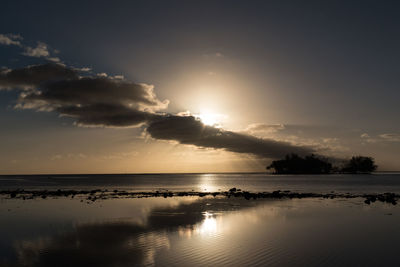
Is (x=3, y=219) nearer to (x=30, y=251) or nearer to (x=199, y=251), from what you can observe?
(x=30, y=251)

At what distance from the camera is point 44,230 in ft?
89.3

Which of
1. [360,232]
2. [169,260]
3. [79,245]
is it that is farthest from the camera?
[360,232]

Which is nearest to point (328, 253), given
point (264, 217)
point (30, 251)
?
point (264, 217)

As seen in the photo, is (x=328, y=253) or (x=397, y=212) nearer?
(x=328, y=253)

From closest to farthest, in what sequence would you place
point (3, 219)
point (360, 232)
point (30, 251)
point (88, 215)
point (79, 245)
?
point (30, 251) < point (79, 245) < point (360, 232) < point (3, 219) < point (88, 215)

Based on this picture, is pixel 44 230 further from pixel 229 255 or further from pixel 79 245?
pixel 229 255

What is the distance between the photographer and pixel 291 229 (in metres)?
27.1

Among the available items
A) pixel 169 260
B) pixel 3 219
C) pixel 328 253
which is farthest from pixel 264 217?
pixel 3 219

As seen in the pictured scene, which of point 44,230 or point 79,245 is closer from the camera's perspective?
point 79,245

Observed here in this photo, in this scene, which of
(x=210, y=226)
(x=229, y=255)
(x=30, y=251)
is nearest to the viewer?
(x=229, y=255)

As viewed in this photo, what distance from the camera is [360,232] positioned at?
26078 millimetres

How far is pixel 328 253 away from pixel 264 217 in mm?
15002

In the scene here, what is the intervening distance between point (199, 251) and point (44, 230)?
15463mm

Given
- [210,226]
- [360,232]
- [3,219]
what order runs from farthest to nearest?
[3,219] → [210,226] → [360,232]
